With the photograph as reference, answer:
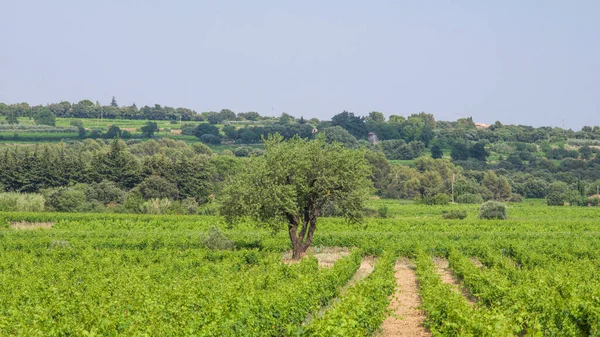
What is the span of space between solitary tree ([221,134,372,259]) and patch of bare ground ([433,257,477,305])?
4715 mm

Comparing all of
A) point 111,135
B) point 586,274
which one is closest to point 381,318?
point 586,274

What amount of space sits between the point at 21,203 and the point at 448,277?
4608cm

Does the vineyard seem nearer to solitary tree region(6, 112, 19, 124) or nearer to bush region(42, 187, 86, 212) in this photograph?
bush region(42, 187, 86, 212)

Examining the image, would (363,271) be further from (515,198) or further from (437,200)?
(515,198)

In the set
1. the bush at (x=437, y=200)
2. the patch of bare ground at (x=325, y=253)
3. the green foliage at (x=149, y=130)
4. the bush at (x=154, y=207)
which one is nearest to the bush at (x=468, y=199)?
the bush at (x=437, y=200)

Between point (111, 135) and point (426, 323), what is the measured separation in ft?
505

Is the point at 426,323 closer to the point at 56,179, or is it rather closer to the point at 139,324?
the point at 139,324

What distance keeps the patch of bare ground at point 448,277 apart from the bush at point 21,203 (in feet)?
135

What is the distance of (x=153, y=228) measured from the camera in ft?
180

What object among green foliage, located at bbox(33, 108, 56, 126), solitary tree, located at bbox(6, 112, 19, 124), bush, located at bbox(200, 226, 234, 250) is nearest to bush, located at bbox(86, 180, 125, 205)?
bush, located at bbox(200, 226, 234, 250)

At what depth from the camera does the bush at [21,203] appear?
67625mm

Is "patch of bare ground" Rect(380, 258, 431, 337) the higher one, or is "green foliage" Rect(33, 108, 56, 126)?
"green foliage" Rect(33, 108, 56, 126)

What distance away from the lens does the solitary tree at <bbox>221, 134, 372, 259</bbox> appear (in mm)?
35938

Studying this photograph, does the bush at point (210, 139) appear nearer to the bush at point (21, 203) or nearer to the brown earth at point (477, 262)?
the bush at point (21, 203)
